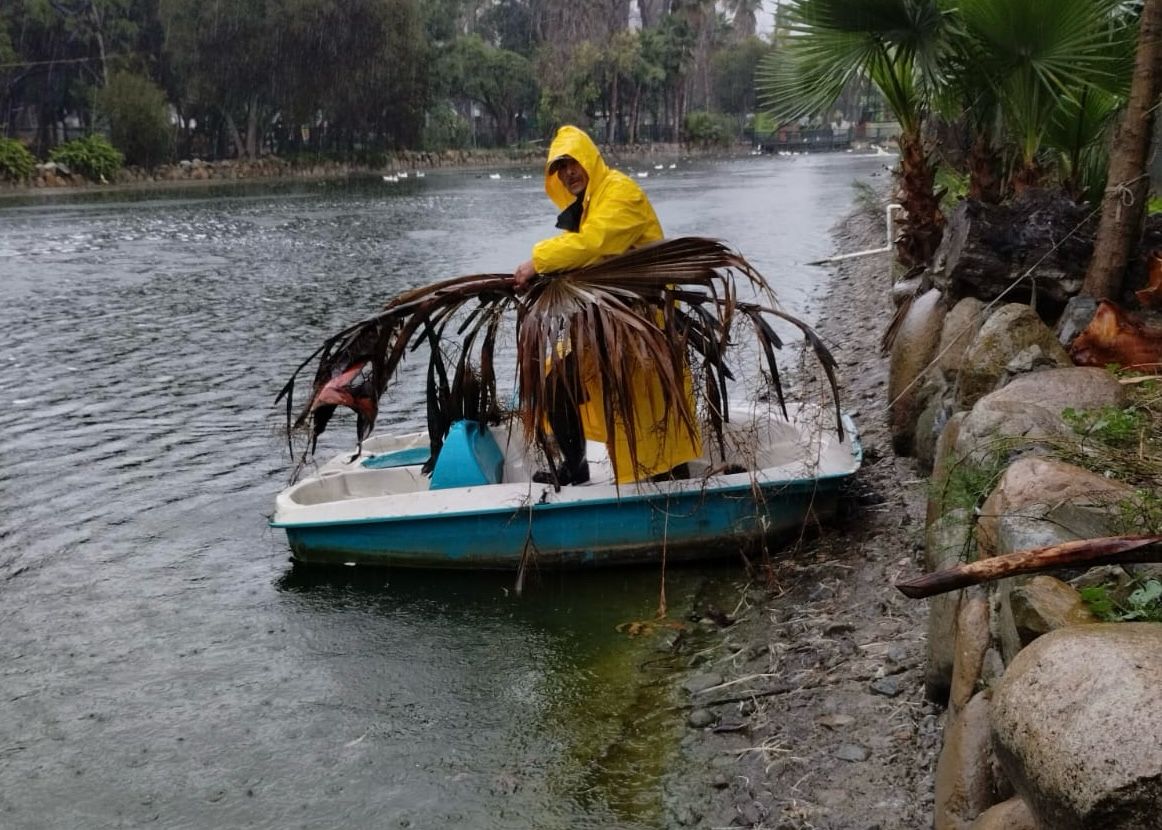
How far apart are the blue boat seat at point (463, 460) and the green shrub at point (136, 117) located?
173 feet

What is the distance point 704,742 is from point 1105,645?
2.49m

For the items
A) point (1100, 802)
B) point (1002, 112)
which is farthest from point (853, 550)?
point (1100, 802)

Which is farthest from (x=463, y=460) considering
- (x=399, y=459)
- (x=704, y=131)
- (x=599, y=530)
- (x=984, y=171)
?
(x=704, y=131)

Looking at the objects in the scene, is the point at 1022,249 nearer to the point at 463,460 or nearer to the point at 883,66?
the point at 883,66

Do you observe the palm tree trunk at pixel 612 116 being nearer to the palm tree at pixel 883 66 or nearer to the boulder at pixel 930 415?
the palm tree at pixel 883 66

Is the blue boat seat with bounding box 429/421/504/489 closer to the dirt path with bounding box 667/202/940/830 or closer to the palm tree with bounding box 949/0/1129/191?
the dirt path with bounding box 667/202/940/830

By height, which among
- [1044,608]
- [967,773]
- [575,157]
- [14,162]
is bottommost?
[967,773]

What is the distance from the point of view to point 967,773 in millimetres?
3619

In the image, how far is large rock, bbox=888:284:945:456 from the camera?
7676mm

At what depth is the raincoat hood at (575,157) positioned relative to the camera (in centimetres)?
635

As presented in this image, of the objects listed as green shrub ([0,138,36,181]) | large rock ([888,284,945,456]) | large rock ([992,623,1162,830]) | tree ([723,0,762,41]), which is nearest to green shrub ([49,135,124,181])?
green shrub ([0,138,36,181])

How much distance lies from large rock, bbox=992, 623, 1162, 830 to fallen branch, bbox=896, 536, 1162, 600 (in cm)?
19

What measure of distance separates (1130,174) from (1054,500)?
3201 millimetres

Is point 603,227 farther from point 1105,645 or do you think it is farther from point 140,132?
point 140,132
